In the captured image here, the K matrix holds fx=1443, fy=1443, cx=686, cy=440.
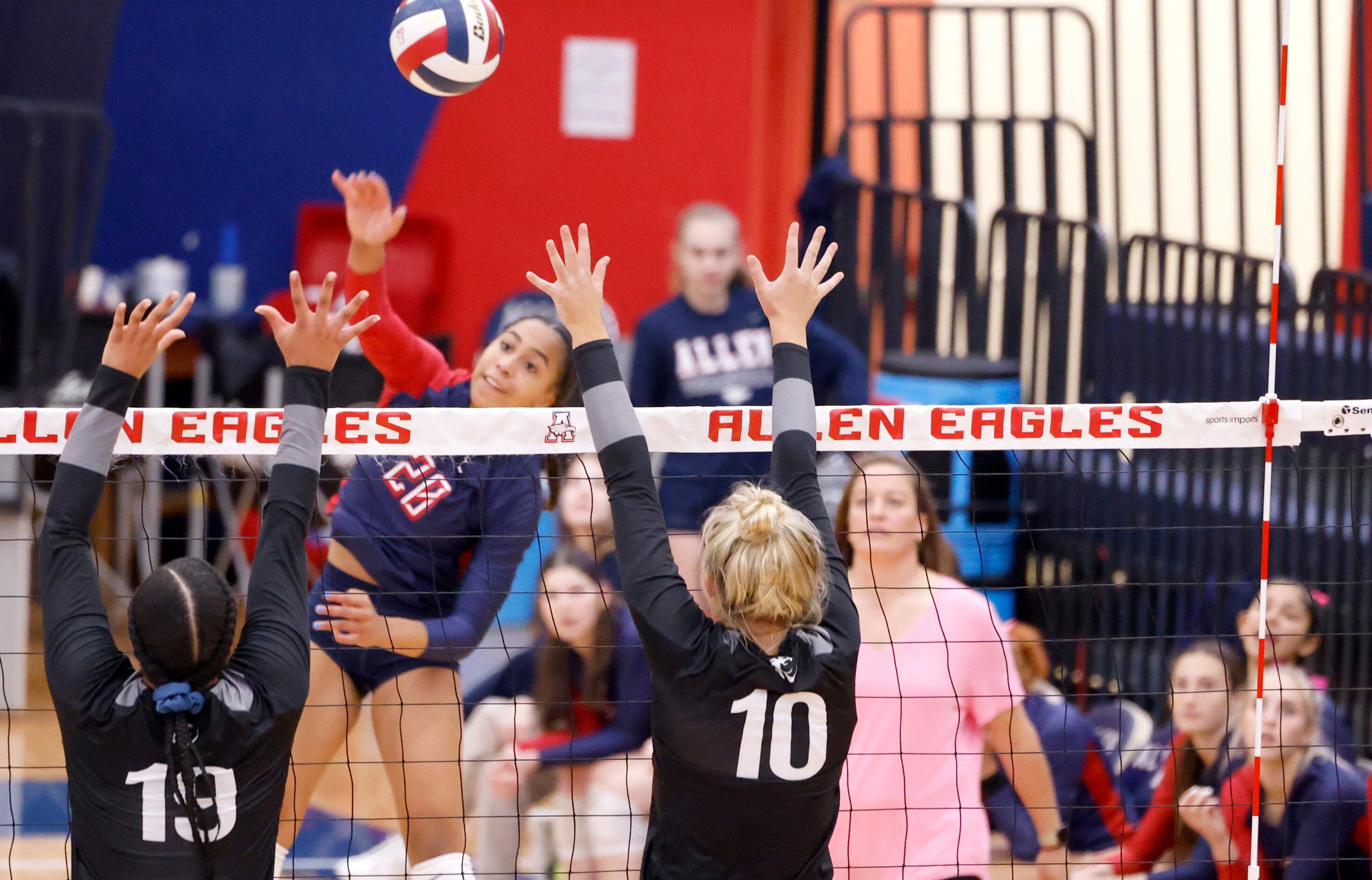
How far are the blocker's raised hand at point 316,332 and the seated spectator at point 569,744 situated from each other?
1485 mm

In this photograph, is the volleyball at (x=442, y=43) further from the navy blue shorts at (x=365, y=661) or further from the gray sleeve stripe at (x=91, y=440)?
the gray sleeve stripe at (x=91, y=440)

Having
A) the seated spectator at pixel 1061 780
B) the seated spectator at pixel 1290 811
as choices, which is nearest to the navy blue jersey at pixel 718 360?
the seated spectator at pixel 1061 780

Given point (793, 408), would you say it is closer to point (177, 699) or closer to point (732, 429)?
point (732, 429)

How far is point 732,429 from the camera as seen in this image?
3.29m

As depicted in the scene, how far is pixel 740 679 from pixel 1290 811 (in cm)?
231

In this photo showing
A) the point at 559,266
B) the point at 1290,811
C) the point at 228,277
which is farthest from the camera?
the point at 228,277

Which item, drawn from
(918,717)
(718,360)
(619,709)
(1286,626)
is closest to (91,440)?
(918,717)

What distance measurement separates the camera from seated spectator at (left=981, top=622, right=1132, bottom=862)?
425 centimetres

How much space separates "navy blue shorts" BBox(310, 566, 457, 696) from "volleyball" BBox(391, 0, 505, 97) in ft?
4.47

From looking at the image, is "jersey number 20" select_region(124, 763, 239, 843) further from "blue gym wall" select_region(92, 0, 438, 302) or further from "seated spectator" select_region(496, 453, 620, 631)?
"blue gym wall" select_region(92, 0, 438, 302)

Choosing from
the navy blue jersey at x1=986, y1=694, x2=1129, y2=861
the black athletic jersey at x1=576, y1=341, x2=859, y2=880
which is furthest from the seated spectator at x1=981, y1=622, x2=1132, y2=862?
the black athletic jersey at x1=576, y1=341, x2=859, y2=880

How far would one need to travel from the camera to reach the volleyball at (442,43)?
3836 millimetres

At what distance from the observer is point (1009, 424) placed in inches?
130

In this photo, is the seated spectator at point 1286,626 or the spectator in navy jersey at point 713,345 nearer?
the seated spectator at point 1286,626
